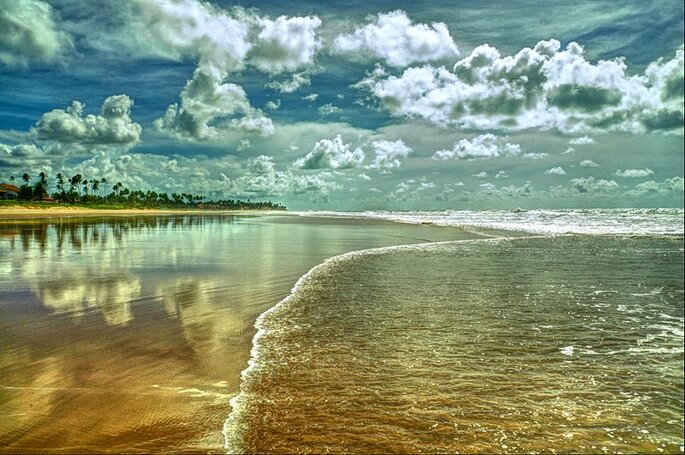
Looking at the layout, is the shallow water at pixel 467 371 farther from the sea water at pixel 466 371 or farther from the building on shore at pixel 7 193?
the building on shore at pixel 7 193

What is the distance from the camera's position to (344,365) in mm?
7082

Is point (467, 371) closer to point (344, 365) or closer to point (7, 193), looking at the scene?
point (344, 365)

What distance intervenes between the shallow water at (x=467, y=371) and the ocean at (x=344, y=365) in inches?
1.2

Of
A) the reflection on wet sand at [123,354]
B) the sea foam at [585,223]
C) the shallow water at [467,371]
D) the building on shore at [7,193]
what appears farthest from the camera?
the building on shore at [7,193]

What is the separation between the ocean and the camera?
500 cm

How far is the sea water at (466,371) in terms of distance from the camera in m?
4.94

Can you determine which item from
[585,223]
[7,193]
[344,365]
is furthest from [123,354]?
[7,193]

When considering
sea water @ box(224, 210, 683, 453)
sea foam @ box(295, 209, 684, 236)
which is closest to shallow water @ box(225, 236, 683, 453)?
sea water @ box(224, 210, 683, 453)

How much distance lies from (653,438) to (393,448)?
10.1ft

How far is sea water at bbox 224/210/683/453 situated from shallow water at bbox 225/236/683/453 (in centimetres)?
2

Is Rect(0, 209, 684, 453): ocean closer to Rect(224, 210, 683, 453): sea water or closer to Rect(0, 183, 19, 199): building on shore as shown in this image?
Rect(224, 210, 683, 453): sea water

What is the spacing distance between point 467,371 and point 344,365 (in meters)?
2.03

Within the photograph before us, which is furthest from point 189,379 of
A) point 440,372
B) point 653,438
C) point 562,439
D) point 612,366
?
point 612,366

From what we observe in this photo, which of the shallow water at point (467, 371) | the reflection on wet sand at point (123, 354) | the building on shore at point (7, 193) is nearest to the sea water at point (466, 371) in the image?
the shallow water at point (467, 371)
